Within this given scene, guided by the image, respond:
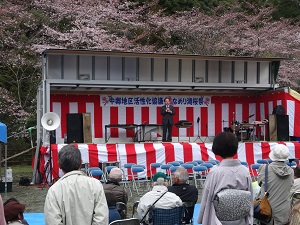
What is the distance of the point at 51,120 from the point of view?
12781 mm

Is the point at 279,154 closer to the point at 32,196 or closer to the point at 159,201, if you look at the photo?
the point at 159,201

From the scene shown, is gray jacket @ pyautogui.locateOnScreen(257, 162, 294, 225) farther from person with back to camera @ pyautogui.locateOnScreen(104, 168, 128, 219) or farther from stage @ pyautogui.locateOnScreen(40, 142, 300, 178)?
stage @ pyautogui.locateOnScreen(40, 142, 300, 178)

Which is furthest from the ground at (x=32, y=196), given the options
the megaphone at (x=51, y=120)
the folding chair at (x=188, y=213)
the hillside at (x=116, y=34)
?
the hillside at (x=116, y=34)

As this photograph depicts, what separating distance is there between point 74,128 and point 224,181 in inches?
430

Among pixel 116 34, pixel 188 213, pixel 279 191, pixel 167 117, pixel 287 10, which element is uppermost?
pixel 287 10

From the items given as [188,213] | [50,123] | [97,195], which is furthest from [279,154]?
[50,123]

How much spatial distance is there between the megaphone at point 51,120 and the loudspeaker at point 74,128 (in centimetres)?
155

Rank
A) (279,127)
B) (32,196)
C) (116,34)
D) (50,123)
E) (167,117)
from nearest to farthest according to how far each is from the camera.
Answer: (32,196)
(50,123)
(167,117)
(279,127)
(116,34)

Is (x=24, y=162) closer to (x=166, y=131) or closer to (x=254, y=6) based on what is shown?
(x=166, y=131)

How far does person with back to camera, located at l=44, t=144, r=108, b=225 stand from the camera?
3467 millimetres

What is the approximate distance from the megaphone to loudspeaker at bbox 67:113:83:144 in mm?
1549

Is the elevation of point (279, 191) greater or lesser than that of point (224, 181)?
lesser

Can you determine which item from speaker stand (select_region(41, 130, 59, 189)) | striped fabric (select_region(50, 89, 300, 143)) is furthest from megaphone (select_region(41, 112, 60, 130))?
striped fabric (select_region(50, 89, 300, 143))

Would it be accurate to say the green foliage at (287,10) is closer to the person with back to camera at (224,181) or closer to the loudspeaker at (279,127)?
the loudspeaker at (279,127)
